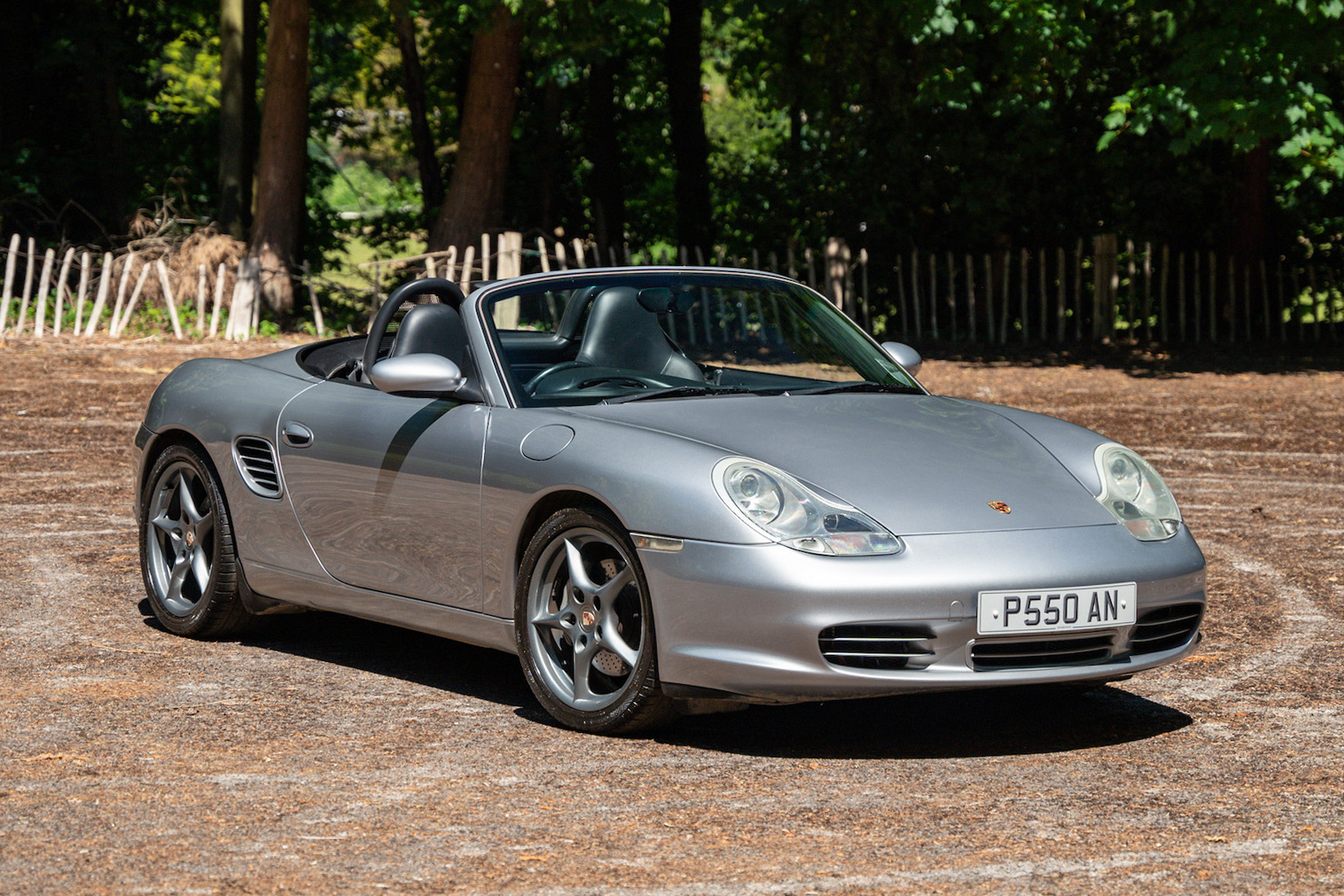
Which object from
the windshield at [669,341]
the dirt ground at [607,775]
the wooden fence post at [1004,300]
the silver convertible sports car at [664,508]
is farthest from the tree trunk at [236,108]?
the windshield at [669,341]

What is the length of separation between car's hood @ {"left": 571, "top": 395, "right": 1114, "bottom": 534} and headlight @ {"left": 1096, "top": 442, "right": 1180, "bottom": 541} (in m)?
0.11

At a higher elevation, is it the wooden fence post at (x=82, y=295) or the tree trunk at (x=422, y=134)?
the tree trunk at (x=422, y=134)

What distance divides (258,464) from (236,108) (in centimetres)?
1973

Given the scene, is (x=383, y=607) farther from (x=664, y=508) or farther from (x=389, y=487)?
(x=664, y=508)

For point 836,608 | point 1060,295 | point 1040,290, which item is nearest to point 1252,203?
point 1060,295

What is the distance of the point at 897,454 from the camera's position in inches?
217

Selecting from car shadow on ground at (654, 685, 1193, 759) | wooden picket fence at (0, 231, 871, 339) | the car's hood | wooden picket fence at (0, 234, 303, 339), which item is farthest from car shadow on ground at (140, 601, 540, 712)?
wooden picket fence at (0, 234, 303, 339)

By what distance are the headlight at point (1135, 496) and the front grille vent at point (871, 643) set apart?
859 mm

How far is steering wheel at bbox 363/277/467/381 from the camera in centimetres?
662

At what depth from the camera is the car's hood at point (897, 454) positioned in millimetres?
5246

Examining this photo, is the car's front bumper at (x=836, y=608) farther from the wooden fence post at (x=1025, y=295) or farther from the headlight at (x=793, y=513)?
the wooden fence post at (x=1025, y=295)

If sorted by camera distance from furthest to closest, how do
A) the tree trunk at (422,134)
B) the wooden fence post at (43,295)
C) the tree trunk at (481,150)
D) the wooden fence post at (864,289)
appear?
the tree trunk at (422,134), the wooden fence post at (864,289), the tree trunk at (481,150), the wooden fence post at (43,295)

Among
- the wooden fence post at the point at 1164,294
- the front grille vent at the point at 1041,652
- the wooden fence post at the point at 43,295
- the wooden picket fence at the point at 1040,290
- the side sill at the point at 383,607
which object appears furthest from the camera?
the wooden fence post at the point at 1164,294

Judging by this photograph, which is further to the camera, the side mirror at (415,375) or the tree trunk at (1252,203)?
the tree trunk at (1252,203)
